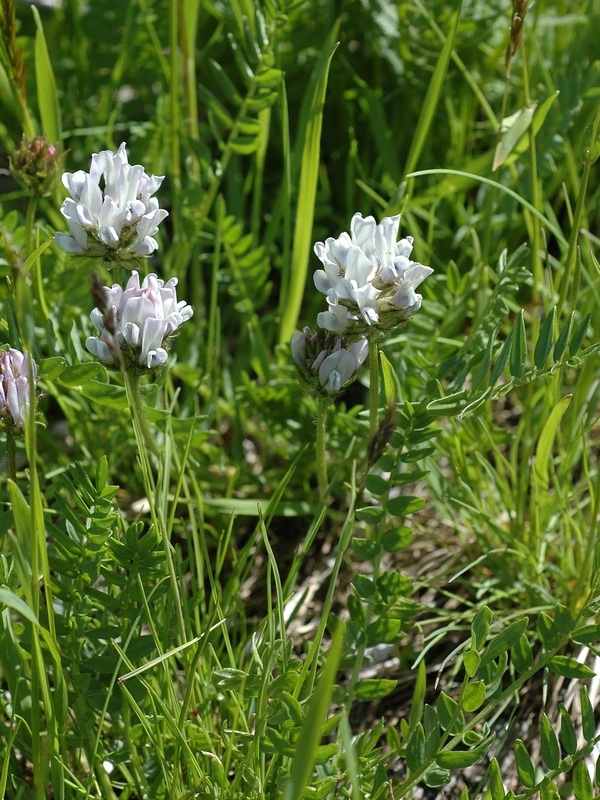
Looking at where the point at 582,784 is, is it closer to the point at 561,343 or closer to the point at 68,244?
the point at 561,343

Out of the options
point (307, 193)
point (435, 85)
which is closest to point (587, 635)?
point (307, 193)

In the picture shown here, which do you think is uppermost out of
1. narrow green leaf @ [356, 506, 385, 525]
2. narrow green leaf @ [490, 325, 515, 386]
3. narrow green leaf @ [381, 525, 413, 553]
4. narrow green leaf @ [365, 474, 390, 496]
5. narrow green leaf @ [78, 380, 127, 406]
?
narrow green leaf @ [490, 325, 515, 386]

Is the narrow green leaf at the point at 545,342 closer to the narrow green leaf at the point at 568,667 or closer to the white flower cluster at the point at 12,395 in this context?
the narrow green leaf at the point at 568,667

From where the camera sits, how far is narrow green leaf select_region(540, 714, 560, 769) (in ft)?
3.66

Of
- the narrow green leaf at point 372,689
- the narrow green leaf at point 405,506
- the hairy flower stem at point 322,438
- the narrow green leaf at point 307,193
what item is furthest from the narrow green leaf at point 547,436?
the narrow green leaf at point 307,193

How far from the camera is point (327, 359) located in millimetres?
1192

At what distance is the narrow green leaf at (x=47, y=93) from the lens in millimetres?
1710

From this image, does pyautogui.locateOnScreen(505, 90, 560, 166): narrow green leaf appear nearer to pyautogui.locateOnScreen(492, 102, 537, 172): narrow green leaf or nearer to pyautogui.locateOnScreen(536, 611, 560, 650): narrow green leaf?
pyautogui.locateOnScreen(492, 102, 537, 172): narrow green leaf

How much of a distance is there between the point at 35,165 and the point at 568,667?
117cm

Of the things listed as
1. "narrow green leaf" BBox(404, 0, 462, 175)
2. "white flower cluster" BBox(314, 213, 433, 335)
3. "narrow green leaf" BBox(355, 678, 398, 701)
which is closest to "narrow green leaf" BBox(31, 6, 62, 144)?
"narrow green leaf" BBox(404, 0, 462, 175)

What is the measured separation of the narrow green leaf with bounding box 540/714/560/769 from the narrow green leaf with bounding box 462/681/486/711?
0.10m

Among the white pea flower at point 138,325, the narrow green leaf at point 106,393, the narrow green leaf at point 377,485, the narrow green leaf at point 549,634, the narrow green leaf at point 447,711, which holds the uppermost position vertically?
the white pea flower at point 138,325

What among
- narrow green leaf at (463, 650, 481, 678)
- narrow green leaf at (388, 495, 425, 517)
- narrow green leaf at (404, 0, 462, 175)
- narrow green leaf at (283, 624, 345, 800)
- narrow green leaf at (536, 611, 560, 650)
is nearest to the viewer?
narrow green leaf at (283, 624, 345, 800)

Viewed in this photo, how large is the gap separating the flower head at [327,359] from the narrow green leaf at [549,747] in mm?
521
